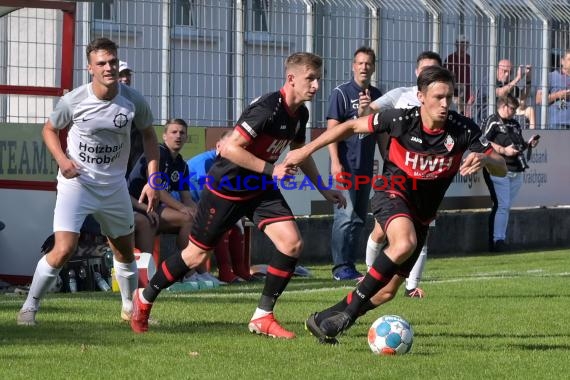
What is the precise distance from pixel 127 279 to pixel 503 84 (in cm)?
1024

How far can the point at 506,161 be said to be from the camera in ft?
63.1

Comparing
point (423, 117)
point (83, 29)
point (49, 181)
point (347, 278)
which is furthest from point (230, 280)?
point (423, 117)

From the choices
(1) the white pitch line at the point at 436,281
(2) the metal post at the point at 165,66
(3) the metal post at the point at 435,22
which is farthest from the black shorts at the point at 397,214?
(3) the metal post at the point at 435,22

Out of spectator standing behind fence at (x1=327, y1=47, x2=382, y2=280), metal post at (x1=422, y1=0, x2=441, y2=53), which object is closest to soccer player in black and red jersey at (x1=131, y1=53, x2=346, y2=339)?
spectator standing behind fence at (x1=327, y1=47, x2=382, y2=280)

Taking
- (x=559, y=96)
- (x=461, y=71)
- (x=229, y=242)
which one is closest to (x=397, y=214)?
(x=229, y=242)

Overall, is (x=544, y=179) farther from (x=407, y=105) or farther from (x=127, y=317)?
(x=127, y=317)

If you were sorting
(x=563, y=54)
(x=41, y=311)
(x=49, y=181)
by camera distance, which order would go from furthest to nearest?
(x=563, y=54) → (x=49, y=181) → (x=41, y=311)

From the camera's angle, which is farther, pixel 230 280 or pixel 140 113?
pixel 230 280

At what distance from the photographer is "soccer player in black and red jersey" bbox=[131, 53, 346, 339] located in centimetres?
950

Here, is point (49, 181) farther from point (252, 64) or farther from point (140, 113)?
point (140, 113)

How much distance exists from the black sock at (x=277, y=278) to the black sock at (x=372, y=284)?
2.12ft

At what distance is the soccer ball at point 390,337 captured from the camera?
875 centimetres

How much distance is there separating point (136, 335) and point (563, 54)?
40.1 ft

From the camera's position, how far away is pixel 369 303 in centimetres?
951
